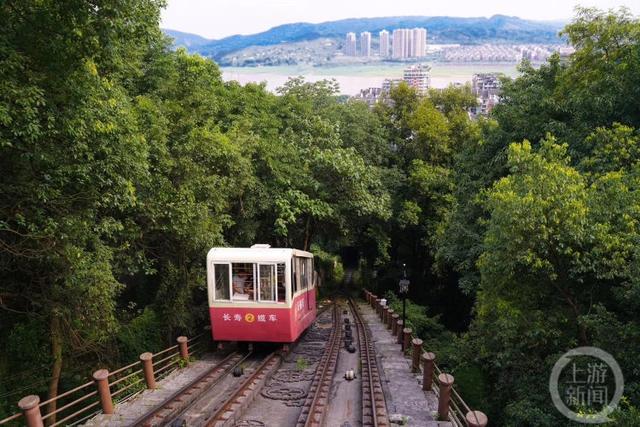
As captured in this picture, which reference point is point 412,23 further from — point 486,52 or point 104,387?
point 104,387

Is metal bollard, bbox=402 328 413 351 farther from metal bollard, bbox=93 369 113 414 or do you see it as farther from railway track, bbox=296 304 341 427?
metal bollard, bbox=93 369 113 414

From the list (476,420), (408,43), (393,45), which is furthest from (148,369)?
(408,43)

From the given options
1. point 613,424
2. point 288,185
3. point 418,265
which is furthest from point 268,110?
point 613,424

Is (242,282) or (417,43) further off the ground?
(417,43)

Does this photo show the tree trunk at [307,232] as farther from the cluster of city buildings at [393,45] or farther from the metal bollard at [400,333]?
the cluster of city buildings at [393,45]

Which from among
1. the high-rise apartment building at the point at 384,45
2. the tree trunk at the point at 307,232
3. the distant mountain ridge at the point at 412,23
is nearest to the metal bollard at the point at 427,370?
the tree trunk at the point at 307,232

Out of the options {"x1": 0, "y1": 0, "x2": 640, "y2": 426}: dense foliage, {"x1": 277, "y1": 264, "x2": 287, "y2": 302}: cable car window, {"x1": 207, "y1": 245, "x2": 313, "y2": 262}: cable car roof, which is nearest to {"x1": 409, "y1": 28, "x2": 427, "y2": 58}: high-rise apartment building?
{"x1": 0, "y1": 0, "x2": 640, "y2": 426}: dense foliage

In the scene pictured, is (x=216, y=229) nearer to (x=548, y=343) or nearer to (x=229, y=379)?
(x=229, y=379)
